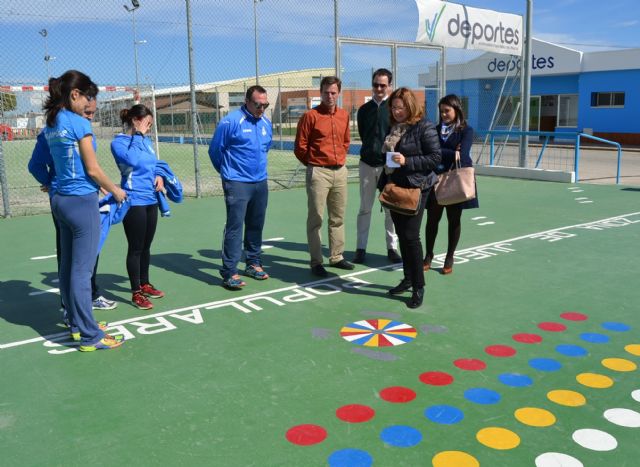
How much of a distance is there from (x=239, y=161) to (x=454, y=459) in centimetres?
326

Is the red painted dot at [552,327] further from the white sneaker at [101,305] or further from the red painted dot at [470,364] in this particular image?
the white sneaker at [101,305]

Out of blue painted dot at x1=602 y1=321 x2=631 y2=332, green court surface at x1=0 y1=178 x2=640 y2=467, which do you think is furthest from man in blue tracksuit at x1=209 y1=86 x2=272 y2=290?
blue painted dot at x1=602 y1=321 x2=631 y2=332

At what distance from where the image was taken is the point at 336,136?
5574mm

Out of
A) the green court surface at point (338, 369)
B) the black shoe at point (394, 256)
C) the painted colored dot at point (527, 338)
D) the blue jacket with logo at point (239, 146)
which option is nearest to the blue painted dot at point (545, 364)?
the green court surface at point (338, 369)

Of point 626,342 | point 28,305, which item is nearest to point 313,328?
point 626,342

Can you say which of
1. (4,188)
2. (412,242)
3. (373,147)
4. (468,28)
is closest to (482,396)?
(412,242)

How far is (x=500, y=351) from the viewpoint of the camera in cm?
376

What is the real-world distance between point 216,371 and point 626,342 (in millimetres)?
2728

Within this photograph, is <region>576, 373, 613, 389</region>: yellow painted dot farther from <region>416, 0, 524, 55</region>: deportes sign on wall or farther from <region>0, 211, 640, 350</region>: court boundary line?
<region>416, 0, 524, 55</region>: deportes sign on wall

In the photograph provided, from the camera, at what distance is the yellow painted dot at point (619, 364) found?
3.48m

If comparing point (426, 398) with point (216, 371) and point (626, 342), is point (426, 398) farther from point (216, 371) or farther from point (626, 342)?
point (626, 342)

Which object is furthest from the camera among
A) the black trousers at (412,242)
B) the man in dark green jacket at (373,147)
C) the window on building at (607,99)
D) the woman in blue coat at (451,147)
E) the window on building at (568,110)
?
the window on building at (568,110)

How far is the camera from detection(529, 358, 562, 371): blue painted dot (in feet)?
11.5

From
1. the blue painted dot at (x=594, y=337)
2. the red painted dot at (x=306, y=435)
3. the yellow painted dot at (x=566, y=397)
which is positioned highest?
the blue painted dot at (x=594, y=337)
